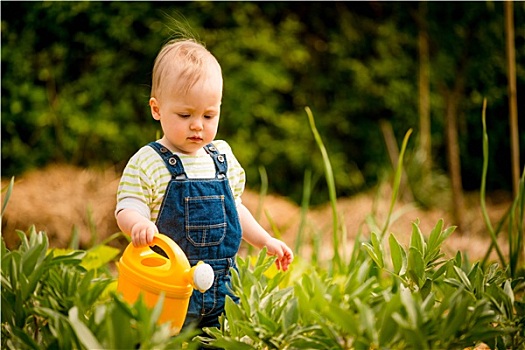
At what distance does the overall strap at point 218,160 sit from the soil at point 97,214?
0.94 metres

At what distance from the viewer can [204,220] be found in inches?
69.7

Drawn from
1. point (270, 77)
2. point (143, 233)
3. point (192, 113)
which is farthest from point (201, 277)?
point (270, 77)

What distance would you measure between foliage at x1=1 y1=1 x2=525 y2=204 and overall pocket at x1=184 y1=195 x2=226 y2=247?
1894 mm

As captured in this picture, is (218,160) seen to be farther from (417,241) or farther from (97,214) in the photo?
(97,214)

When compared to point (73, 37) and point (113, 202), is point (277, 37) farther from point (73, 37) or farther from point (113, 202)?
point (113, 202)

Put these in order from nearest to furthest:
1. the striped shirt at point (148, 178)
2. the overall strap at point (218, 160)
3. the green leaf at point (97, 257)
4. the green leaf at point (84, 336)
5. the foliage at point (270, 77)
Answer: the green leaf at point (84, 336), the striped shirt at point (148, 178), the overall strap at point (218, 160), the green leaf at point (97, 257), the foliage at point (270, 77)

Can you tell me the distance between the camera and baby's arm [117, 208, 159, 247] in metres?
1.61

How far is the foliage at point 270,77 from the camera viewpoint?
3914 mm

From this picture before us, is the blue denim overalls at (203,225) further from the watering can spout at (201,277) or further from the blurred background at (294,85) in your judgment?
the blurred background at (294,85)

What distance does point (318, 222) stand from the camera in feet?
14.0

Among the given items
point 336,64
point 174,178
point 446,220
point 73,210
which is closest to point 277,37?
point 336,64

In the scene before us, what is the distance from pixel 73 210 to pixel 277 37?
206 cm

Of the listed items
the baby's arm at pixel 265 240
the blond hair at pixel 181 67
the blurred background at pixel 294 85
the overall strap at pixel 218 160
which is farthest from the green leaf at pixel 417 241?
the blurred background at pixel 294 85

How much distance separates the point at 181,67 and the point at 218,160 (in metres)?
0.26
